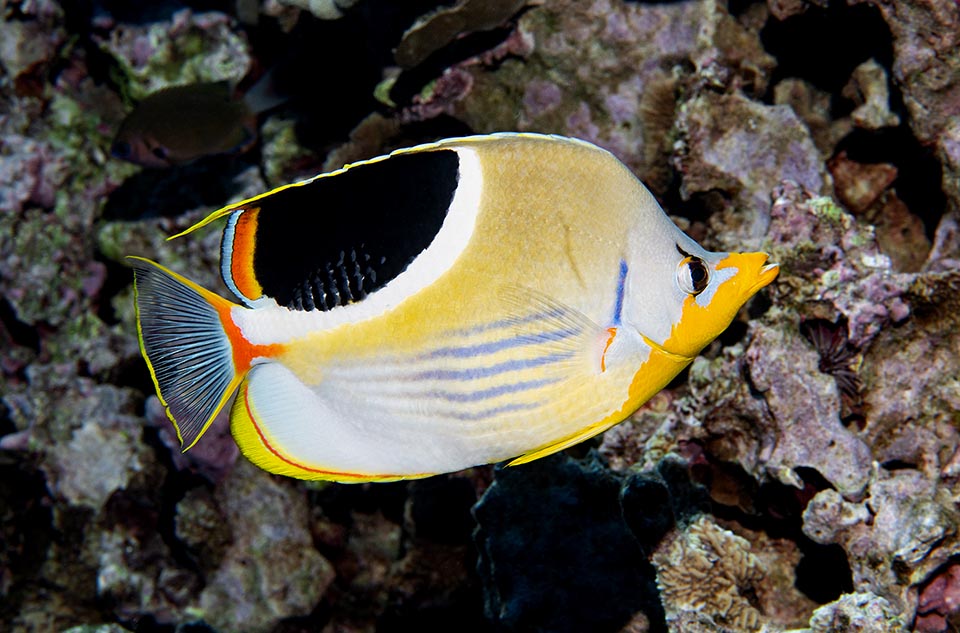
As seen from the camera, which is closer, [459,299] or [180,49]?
[459,299]

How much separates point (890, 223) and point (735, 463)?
4.87 feet

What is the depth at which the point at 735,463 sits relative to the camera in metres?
2.54

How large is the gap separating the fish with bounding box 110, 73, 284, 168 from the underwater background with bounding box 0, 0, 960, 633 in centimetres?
2

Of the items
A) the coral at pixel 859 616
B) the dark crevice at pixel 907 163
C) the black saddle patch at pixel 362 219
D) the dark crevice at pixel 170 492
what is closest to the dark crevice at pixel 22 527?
the dark crevice at pixel 170 492

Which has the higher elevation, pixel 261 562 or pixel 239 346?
pixel 239 346

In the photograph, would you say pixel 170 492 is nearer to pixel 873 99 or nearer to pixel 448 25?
pixel 448 25

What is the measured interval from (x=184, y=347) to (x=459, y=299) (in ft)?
1.93

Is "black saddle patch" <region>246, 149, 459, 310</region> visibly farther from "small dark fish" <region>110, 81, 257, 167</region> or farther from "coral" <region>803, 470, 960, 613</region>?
"small dark fish" <region>110, 81, 257, 167</region>

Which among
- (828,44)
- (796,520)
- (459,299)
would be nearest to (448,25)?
(828,44)

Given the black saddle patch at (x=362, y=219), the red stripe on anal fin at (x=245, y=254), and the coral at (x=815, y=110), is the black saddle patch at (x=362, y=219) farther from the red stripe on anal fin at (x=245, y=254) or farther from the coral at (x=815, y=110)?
the coral at (x=815, y=110)

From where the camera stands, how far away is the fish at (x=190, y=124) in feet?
12.6

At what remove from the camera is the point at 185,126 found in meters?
3.81

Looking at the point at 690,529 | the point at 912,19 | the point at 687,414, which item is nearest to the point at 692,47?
the point at 912,19

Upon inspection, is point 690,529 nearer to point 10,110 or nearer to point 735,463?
point 735,463
